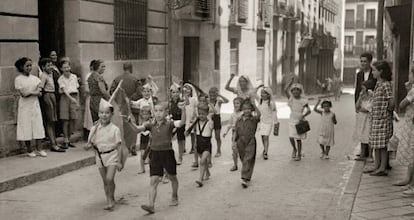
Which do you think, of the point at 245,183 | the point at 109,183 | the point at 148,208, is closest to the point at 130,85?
the point at 245,183

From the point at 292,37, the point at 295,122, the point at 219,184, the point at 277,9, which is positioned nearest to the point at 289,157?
the point at 295,122

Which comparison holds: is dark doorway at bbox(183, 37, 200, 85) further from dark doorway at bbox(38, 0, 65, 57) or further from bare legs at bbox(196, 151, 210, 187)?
bare legs at bbox(196, 151, 210, 187)

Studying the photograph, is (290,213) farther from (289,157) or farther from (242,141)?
(289,157)

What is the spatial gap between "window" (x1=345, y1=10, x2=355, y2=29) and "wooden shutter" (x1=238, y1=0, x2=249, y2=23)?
41883 mm

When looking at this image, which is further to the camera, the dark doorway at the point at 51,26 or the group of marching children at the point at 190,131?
the dark doorway at the point at 51,26

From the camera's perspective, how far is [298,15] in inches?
1437

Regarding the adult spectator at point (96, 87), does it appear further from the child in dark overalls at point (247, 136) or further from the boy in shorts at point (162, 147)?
the boy in shorts at point (162, 147)

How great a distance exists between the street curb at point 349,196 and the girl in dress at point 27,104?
491 cm

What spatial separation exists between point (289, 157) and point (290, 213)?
168 inches

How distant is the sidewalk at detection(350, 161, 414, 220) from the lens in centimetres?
651

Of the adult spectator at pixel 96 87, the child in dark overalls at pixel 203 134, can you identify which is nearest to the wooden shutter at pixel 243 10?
the adult spectator at pixel 96 87

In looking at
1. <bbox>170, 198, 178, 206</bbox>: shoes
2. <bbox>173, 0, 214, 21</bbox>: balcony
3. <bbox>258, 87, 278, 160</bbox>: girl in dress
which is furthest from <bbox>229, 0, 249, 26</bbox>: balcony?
<bbox>170, 198, 178, 206</bbox>: shoes

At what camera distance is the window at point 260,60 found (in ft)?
93.9

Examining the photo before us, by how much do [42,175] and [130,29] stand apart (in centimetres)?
637
